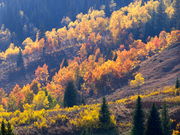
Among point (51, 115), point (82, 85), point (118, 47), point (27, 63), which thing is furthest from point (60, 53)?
point (51, 115)

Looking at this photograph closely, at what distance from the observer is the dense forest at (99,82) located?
7706cm

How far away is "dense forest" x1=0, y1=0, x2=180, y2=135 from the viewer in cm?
7706

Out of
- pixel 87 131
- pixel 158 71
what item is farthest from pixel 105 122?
pixel 158 71

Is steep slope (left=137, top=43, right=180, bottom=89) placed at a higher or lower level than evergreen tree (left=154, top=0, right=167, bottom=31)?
lower

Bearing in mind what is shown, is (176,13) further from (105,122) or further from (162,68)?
(105,122)

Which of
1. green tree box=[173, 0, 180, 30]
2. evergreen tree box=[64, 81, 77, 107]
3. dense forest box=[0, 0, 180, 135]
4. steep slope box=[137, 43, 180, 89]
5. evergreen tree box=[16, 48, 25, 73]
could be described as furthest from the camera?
evergreen tree box=[16, 48, 25, 73]

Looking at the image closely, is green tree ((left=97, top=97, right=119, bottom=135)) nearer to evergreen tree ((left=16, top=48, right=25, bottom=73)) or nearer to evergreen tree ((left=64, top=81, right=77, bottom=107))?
evergreen tree ((left=64, top=81, right=77, bottom=107))

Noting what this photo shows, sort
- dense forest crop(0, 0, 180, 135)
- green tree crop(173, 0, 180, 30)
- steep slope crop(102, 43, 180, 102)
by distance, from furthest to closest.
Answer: green tree crop(173, 0, 180, 30) < steep slope crop(102, 43, 180, 102) < dense forest crop(0, 0, 180, 135)

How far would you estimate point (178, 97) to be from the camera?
83.9 metres

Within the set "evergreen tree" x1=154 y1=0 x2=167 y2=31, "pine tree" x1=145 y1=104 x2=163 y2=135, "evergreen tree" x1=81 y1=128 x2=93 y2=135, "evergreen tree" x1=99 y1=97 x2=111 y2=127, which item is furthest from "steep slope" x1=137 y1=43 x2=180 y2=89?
"pine tree" x1=145 y1=104 x2=163 y2=135

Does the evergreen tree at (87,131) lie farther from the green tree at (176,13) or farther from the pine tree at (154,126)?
the green tree at (176,13)

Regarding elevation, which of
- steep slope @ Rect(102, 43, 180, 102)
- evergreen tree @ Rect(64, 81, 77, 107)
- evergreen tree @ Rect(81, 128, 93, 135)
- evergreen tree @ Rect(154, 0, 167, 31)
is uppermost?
evergreen tree @ Rect(154, 0, 167, 31)

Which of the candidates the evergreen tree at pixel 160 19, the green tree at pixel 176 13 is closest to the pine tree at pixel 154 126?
the green tree at pixel 176 13

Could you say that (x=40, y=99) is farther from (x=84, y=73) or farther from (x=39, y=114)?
(x=84, y=73)
